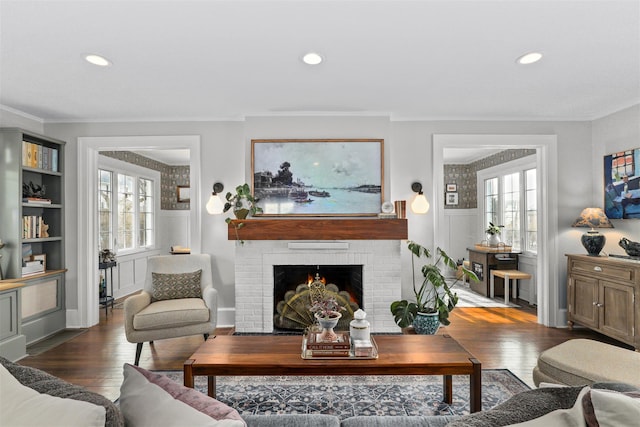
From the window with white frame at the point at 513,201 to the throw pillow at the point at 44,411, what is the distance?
5628mm

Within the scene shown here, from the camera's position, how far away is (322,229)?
3.83 m

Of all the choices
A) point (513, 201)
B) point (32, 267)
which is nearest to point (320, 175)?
point (32, 267)

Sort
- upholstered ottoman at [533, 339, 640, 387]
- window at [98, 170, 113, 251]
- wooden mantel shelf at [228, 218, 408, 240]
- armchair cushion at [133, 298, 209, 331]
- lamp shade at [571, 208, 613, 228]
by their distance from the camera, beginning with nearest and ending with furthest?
upholstered ottoman at [533, 339, 640, 387] < armchair cushion at [133, 298, 209, 331] < lamp shade at [571, 208, 613, 228] < wooden mantel shelf at [228, 218, 408, 240] < window at [98, 170, 113, 251]

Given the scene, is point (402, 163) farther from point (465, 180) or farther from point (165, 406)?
point (165, 406)

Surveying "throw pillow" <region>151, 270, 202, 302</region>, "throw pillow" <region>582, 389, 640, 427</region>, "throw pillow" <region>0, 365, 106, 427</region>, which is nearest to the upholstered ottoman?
"throw pillow" <region>582, 389, 640, 427</region>

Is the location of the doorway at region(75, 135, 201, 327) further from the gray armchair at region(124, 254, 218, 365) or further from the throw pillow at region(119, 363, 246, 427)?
the throw pillow at region(119, 363, 246, 427)

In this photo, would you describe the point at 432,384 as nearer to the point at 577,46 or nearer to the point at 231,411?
the point at 231,411

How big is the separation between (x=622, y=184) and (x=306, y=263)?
3350 mm

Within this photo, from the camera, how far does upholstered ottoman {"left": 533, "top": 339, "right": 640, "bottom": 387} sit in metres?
1.95

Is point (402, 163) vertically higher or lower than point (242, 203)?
higher

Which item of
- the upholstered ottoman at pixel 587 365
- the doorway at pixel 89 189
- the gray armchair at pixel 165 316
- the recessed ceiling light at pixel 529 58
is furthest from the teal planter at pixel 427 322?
the doorway at pixel 89 189

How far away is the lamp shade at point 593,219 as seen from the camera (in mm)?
3727

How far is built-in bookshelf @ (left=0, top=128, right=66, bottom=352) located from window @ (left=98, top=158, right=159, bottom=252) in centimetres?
115

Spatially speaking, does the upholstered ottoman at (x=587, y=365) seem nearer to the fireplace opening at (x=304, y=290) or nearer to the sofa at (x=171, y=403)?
the sofa at (x=171, y=403)
